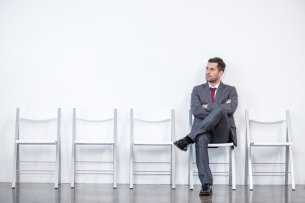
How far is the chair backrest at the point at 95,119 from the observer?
590cm

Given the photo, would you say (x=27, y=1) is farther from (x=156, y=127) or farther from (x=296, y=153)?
(x=296, y=153)

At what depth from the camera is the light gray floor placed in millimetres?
4516

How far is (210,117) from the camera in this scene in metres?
5.20

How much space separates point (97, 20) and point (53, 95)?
1004mm

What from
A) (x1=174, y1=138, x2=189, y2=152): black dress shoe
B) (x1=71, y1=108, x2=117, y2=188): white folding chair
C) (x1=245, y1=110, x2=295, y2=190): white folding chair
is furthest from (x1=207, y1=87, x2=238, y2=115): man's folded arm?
(x1=71, y1=108, x2=117, y2=188): white folding chair

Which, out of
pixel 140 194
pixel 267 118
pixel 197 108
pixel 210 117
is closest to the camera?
pixel 140 194

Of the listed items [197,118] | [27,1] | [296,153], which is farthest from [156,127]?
[27,1]

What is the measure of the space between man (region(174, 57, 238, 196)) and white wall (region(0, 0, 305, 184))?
0.30 metres

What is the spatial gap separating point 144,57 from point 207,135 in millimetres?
1331

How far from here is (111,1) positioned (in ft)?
19.9

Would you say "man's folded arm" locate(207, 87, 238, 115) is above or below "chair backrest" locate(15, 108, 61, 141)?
above

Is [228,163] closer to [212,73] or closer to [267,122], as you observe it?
[267,122]

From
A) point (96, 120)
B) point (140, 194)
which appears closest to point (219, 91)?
point (96, 120)

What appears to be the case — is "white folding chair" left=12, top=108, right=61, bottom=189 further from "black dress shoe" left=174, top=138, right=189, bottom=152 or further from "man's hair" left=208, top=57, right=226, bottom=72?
"man's hair" left=208, top=57, right=226, bottom=72
